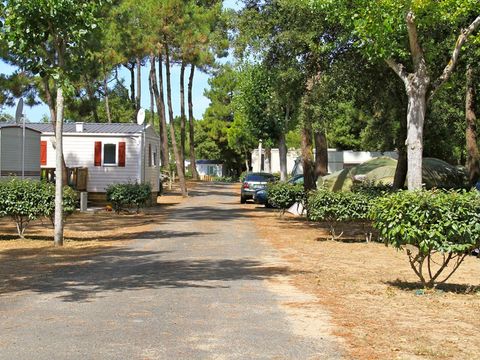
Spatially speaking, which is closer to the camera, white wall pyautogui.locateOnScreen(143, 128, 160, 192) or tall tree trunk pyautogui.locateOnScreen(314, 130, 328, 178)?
tall tree trunk pyautogui.locateOnScreen(314, 130, 328, 178)

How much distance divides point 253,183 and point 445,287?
22.8 metres

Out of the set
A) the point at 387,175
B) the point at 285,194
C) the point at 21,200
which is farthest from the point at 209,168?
the point at 21,200

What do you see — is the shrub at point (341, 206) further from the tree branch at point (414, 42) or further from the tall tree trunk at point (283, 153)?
the tall tree trunk at point (283, 153)

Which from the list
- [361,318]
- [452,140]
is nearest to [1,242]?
[361,318]

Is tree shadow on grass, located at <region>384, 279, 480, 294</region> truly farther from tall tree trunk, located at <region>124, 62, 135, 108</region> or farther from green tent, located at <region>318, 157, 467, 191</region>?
tall tree trunk, located at <region>124, 62, 135, 108</region>

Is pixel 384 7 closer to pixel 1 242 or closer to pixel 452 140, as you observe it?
pixel 1 242

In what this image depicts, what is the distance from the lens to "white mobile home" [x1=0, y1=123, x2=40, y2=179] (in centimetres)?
2108

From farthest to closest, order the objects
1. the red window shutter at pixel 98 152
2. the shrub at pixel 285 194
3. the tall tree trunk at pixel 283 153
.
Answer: the tall tree trunk at pixel 283 153 < the red window shutter at pixel 98 152 < the shrub at pixel 285 194

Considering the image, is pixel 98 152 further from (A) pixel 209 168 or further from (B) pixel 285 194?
(A) pixel 209 168

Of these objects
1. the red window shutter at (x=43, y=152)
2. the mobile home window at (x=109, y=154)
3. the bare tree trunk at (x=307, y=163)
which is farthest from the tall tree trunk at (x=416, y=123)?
the red window shutter at (x=43, y=152)

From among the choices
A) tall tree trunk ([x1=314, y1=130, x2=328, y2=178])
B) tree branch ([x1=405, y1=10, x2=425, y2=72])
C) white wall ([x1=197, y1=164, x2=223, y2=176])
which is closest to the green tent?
tall tree trunk ([x1=314, y1=130, x2=328, y2=178])

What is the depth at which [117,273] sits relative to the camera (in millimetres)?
9859

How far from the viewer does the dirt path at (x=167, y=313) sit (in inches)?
209

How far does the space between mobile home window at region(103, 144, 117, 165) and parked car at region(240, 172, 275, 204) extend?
22.3ft
